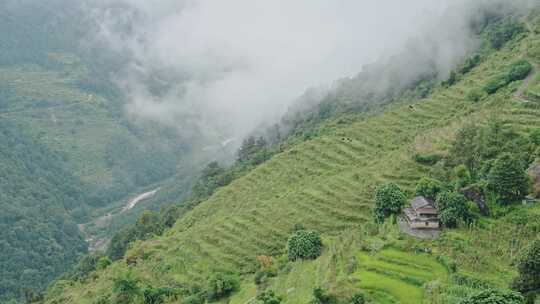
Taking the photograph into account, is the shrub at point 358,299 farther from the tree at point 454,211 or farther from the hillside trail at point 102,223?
the hillside trail at point 102,223

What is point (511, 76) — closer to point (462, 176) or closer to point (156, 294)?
point (462, 176)

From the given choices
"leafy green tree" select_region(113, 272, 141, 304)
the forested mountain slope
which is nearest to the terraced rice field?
"leafy green tree" select_region(113, 272, 141, 304)

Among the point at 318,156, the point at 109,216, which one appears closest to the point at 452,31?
the point at 318,156

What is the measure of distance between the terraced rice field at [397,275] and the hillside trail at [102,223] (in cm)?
8060

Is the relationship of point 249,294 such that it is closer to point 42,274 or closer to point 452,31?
point 452,31

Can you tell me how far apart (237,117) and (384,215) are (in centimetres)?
13192

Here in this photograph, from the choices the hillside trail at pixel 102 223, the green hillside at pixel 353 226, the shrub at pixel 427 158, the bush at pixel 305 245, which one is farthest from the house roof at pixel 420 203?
the hillside trail at pixel 102 223

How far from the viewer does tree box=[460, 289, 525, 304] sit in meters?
23.4

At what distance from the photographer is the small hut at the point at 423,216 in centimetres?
3397

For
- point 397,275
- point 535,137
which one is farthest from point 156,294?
point 535,137

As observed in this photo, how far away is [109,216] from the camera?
127 meters

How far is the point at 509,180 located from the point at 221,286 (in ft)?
60.0

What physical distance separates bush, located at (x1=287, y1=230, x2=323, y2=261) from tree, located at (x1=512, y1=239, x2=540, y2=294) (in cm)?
1426

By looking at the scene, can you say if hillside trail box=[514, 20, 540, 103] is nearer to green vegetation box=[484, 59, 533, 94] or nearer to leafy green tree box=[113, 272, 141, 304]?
green vegetation box=[484, 59, 533, 94]
